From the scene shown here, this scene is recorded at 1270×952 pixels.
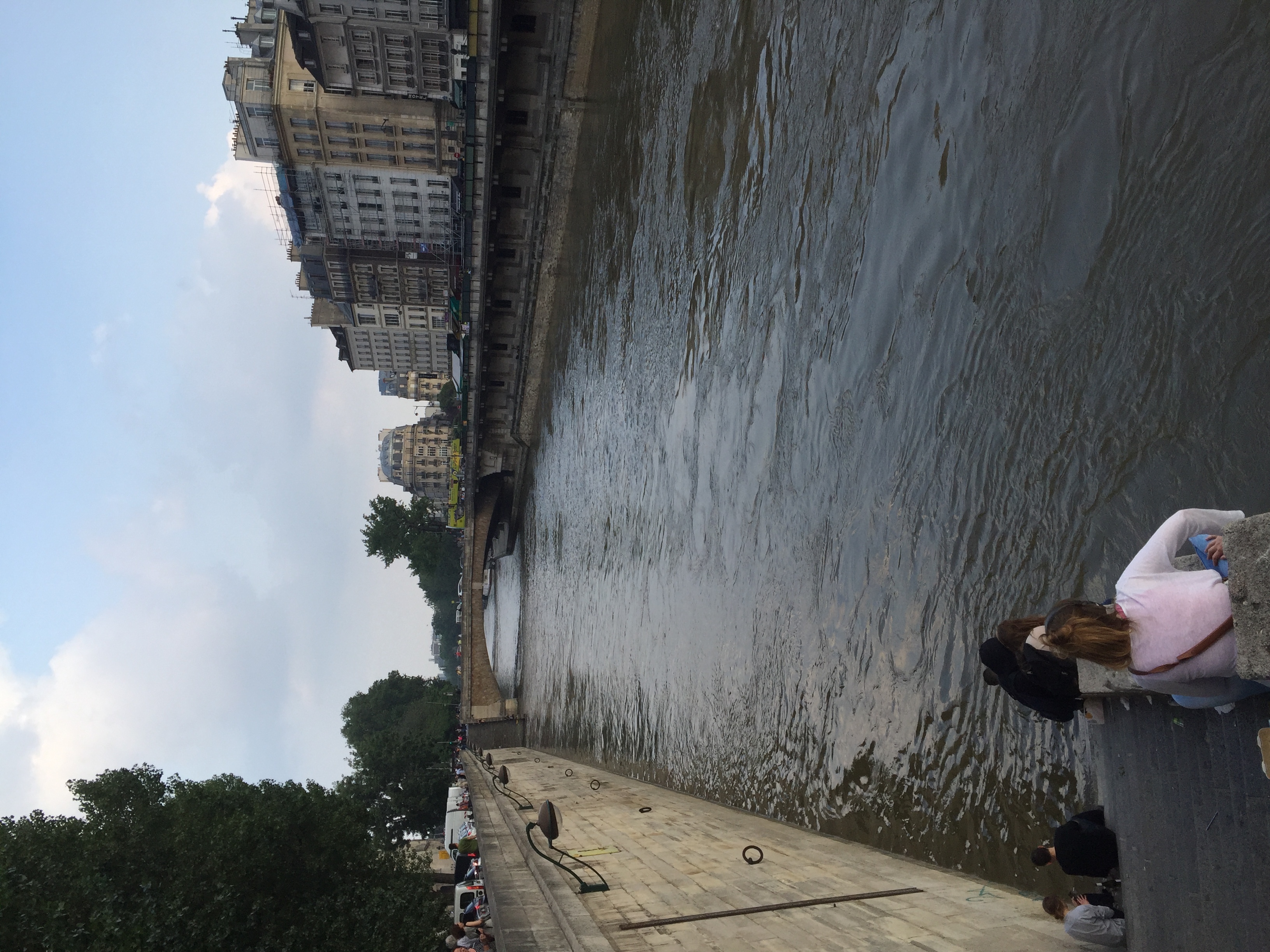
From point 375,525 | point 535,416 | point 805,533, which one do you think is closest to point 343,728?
point 375,525

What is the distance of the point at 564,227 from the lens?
1198 inches

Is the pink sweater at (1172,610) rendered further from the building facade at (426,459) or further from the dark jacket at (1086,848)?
the building facade at (426,459)

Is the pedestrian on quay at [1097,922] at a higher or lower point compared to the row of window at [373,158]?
lower

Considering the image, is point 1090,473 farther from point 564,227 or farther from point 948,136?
point 564,227

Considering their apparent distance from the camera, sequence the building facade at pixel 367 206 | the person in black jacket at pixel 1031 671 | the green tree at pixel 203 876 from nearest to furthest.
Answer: the person in black jacket at pixel 1031 671 → the green tree at pixel 203 876 → the building facade at pixel 367 206

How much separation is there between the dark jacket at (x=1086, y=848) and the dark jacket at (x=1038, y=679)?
0.68 metres

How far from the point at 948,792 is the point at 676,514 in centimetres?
1055

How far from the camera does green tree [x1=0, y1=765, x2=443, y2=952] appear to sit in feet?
45.3

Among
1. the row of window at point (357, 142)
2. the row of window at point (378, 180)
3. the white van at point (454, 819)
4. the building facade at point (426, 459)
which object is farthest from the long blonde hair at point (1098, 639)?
the building facade at point (426, 459)

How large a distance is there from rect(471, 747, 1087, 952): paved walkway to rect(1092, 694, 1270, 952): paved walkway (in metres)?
1.18

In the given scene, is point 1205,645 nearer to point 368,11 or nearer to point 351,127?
point 368,11

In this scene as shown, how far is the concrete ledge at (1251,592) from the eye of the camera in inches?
127

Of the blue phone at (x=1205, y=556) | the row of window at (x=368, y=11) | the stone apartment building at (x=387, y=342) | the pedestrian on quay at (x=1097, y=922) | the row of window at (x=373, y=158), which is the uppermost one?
the row of window at (x=368, y=11)

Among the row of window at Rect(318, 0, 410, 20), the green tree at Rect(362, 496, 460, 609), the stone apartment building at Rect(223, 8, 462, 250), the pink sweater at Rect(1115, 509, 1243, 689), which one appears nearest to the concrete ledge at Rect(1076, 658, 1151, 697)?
the pink sweater at Rect(1115, 509, 1243, 689)
